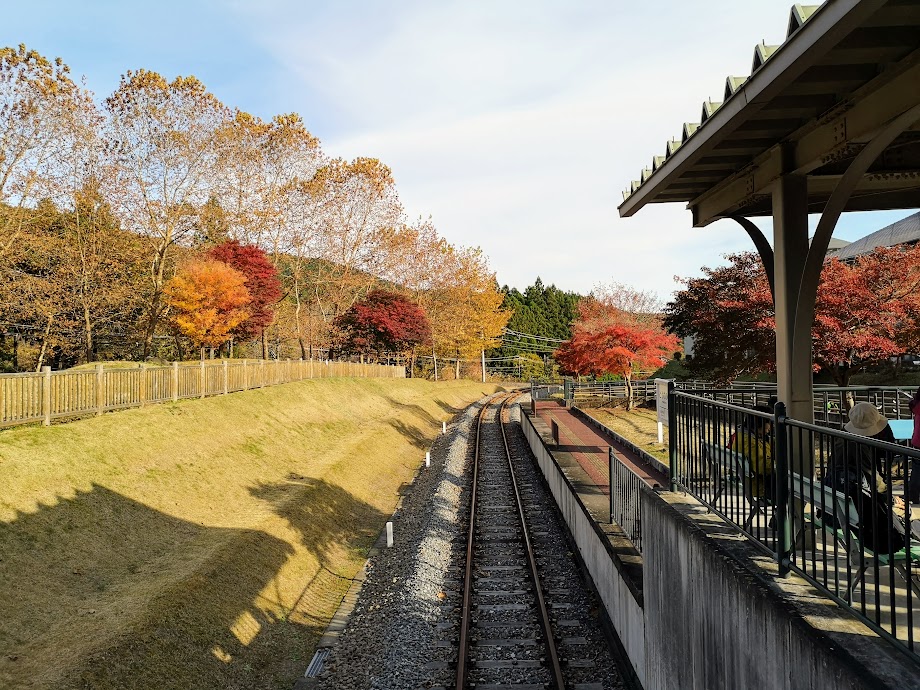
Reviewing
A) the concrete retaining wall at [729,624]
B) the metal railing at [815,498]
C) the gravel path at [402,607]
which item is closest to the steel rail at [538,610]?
the gravel path at [402,607]

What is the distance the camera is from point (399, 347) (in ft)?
160

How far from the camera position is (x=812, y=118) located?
193 inches

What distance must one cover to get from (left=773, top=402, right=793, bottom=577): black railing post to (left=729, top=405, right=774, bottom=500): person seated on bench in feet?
1.23

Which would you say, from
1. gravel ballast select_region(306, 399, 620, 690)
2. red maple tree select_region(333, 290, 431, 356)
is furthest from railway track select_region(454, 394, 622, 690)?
red maple tree select_region(333, 290, 431, 356)

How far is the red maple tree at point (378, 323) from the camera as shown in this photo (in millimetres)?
43969

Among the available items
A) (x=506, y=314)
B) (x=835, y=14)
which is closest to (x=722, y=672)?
(x=835, y=14)

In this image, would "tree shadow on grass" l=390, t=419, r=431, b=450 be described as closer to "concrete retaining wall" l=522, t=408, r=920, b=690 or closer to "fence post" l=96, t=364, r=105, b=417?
"fence post" l=96, t=364, r=105, b=417

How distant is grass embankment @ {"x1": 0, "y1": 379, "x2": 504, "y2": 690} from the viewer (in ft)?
24.8

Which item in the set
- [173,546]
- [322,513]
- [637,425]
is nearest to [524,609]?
[173,546]

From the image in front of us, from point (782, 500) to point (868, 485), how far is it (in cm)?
60

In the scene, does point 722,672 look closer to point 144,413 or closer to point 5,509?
point 5,509

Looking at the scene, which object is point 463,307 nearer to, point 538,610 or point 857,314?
point 857,314

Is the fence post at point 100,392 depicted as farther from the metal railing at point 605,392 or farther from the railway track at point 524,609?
the metal railing at point 605,392

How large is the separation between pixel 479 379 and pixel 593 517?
6479cm
